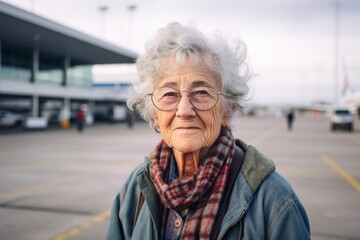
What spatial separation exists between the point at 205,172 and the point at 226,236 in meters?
0.34

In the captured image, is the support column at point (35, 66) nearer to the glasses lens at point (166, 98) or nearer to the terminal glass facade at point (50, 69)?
the terminal glass facade at point (50, 69)

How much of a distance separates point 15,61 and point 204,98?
94.4 feet

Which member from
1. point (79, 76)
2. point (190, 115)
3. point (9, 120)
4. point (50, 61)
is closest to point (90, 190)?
point (190, 115)

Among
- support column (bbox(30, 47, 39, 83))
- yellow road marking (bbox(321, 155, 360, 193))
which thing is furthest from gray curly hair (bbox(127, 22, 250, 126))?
support column (bbox(30, 47, 39, 83))

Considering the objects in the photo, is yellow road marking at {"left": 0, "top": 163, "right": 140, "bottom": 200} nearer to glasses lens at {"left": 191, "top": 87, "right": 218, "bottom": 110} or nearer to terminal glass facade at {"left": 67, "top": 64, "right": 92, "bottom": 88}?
glasses lens at {"left": 191, "top": 87, "right": 218, "bottom": 110}

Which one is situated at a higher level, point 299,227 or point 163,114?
point 163,114

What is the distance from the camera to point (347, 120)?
24188 millimetres

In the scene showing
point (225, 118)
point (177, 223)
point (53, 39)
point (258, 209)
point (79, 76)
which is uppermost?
point (53, 39)

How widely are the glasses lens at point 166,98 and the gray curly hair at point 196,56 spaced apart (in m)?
0.09

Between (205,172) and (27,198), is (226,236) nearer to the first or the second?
(205,172)

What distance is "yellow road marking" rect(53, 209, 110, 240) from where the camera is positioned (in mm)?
4211

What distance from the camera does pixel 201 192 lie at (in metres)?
1.68

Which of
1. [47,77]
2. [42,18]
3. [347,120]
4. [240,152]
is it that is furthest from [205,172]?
[47,77]

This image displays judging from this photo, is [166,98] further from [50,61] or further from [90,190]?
[50,61]
